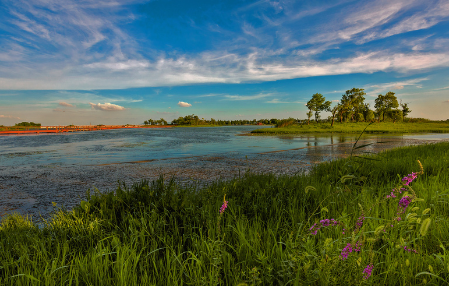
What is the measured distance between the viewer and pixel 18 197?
5.03 m

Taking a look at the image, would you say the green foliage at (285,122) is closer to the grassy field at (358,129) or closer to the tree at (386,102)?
the grassy field at (358,129)

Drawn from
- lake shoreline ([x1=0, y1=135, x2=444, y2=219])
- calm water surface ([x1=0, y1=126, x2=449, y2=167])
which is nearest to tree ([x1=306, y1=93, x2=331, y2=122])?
calm water surface ([x1=0, y1=126, x2=449, y2=167])

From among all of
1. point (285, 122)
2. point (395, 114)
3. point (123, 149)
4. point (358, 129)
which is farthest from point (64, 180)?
point (395, 114)

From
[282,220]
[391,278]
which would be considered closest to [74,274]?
[282,220]

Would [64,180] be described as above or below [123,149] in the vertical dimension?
below

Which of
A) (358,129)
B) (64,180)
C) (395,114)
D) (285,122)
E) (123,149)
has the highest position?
(395,114)

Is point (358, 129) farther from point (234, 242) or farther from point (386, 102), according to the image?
point (234, 242)

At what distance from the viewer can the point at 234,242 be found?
2.31 meters

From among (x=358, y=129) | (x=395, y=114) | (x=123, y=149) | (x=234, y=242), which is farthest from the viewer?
(x=395, y=114)

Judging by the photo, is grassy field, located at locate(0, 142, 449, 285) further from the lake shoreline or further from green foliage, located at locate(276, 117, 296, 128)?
green foliage, located at locate(276, 117, 296, 128)

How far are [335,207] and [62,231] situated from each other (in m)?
3.47

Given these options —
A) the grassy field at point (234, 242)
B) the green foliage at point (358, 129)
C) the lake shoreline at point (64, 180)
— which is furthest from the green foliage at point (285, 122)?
the grassy field at point (234, 242)

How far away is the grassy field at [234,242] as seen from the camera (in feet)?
5.45

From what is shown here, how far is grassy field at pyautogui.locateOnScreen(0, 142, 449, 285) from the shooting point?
1.66m
